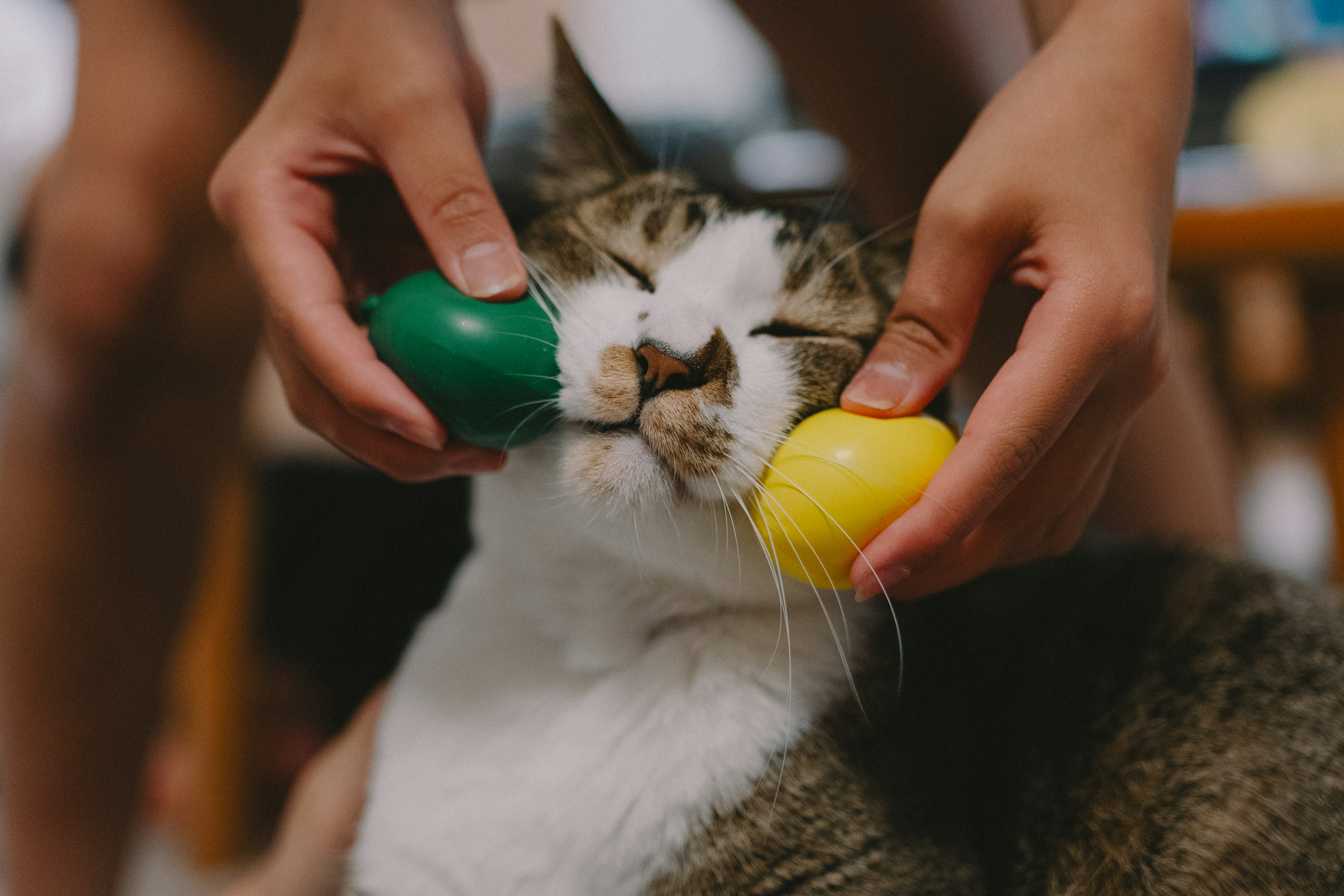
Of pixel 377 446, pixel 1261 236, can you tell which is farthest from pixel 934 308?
pixel 1261 236

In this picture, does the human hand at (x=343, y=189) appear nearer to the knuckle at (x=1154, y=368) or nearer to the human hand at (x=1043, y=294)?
the human hand at (x=1043, y=294)

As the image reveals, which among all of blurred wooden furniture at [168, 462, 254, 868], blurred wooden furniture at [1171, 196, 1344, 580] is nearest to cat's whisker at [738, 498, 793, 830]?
blurred wooden furniture at [1171, 196, 1344, 580]

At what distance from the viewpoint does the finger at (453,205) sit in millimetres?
735

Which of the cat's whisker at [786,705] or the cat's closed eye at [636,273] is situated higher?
the cat's closed eye at [636,273]

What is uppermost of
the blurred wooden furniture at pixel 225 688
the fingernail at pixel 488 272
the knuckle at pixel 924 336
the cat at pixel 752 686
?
the fingernail at pixel 488 272

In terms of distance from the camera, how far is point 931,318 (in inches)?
29.0

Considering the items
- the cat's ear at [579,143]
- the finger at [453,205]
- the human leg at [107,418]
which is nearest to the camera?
the finger at [453,205]

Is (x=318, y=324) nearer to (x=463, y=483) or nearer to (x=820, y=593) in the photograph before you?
(x=820, y=593)

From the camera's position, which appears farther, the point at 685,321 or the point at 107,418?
the point at 107,418

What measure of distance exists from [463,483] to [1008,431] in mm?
1233

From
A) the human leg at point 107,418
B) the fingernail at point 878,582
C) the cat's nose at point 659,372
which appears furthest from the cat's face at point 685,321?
the human leg at point 107,418

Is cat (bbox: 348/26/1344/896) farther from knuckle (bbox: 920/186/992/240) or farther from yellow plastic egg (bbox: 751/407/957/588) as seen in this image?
knuckle (bbox: 920/186/992/240)

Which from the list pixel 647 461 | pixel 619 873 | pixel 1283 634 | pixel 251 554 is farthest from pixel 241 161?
pixel 251 554

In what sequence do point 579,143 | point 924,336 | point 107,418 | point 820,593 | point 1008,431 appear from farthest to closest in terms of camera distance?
point 107,418, point 579,143, point 820,593, point 924,336, point 1008,431
